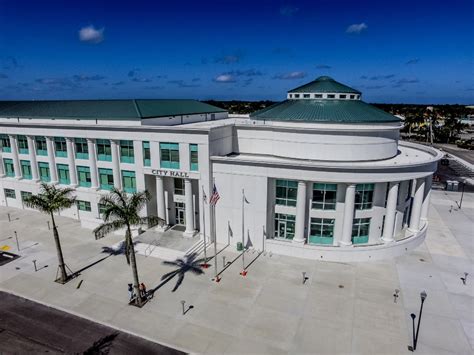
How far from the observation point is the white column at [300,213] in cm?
3266

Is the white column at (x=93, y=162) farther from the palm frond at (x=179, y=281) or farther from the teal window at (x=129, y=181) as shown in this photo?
the palm frond at (x=179, y=281)

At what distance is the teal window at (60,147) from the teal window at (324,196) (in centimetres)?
3392

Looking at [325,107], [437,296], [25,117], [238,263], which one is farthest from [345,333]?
[25,117]

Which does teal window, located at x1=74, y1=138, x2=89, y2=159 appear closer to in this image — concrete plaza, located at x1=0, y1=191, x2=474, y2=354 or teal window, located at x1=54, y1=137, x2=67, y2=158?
teal window, located at x1=54, y1=137, x2=67, y2=158

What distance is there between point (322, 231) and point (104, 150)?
1122 inches

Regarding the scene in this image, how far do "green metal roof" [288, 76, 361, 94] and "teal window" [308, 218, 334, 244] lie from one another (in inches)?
667

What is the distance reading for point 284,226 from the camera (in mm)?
35344

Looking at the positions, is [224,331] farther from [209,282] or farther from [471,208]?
[471,208]

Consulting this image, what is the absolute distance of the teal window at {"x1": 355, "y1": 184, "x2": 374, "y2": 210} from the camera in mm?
32875

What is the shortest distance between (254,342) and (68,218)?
3468 cm

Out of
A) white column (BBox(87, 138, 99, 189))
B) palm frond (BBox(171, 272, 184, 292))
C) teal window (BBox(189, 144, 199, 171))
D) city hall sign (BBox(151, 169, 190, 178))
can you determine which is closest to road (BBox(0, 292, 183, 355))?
palm frond (BBox(171, 272, 184, 292))

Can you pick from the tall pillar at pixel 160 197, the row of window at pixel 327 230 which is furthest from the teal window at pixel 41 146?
the row of window at pixel 327 230

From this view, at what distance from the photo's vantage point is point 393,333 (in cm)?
2278

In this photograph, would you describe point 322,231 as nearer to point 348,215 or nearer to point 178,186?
point 348,215
